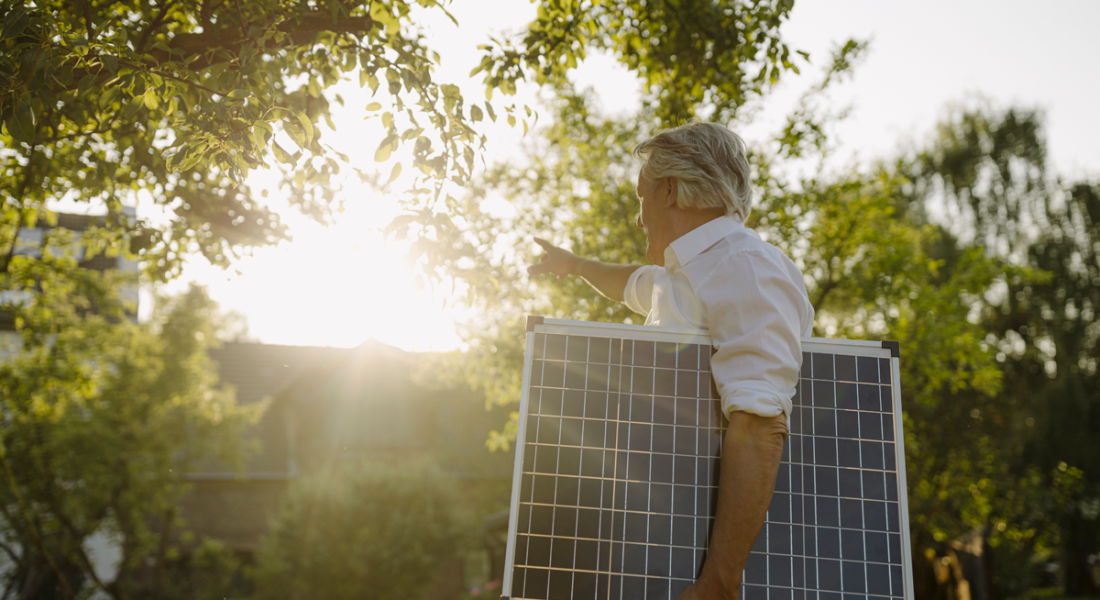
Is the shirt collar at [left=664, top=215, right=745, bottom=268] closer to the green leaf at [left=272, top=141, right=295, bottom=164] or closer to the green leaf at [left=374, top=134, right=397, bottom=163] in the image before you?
the green leaf at [left=374, top=134, right=397, bottom=163]

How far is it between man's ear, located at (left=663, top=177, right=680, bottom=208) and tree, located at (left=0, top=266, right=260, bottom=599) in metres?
10.2

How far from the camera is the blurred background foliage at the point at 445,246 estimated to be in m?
3.08

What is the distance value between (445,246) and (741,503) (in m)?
2.36

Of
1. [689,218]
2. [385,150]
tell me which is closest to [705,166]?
[689,218]

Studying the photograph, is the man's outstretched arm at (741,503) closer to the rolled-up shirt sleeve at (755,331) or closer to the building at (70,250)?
the rolled-up shirt sleeve at (755,331)

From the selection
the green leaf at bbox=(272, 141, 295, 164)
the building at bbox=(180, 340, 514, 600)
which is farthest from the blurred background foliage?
the building at bbox=(180, 340, 514, 600)

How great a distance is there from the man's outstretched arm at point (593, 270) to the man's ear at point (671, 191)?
0.58m

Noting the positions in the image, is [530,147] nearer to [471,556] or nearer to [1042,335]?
[471,556]

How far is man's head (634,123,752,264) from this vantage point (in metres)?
1.91

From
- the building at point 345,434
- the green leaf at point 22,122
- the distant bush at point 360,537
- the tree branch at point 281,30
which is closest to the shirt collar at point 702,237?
the green leaf at point 22,122

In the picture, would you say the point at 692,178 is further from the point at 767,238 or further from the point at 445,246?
the point at 767,238

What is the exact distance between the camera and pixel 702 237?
187cm

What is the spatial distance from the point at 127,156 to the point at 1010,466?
20.8m

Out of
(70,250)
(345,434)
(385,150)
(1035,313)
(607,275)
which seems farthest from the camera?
(345,434)
